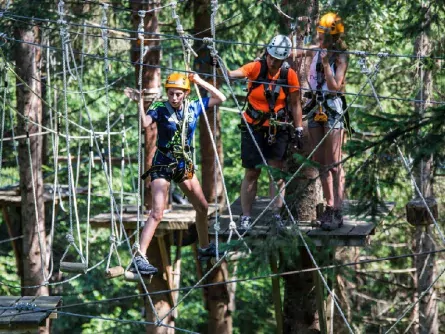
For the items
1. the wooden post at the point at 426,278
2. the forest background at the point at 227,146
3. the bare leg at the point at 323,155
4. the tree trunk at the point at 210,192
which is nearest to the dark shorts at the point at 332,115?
the bare leg at the point at 323,155

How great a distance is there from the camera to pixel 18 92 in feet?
39.7

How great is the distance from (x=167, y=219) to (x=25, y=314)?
264 cm

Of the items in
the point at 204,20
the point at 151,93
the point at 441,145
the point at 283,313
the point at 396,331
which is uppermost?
the point at 204,20

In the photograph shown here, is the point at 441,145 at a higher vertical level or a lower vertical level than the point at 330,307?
higher

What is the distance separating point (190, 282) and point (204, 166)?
229 inches

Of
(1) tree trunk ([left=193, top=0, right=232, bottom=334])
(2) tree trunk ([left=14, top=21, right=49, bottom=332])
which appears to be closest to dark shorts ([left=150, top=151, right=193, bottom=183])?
(1) tree trunk ([left=193, top=0, right=232, bottom=334])

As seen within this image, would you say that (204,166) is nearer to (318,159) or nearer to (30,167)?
(30,167)

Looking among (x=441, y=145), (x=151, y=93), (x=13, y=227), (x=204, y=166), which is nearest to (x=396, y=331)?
(x=204, y=166)

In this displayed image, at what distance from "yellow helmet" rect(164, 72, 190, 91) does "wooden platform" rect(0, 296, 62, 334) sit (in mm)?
1796

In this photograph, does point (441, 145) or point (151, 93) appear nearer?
point (441, 145)

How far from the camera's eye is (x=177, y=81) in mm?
7008

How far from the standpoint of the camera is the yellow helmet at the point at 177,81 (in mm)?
6984

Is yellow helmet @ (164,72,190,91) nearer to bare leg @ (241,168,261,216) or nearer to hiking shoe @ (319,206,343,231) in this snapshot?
bare leg @ (241,168,261,216)

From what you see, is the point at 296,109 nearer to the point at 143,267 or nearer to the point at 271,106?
the point at 271,106
